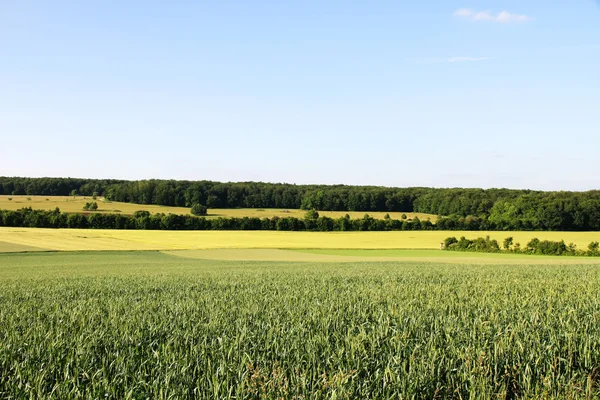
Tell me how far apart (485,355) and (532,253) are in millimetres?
53340

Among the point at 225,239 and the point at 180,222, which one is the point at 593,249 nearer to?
the point at 225,239

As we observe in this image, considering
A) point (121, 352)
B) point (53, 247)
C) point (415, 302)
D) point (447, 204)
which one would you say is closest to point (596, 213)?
point (447, 204)

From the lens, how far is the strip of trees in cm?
5184

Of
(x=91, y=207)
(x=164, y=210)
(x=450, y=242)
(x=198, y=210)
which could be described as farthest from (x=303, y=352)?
(x=91, y=207)

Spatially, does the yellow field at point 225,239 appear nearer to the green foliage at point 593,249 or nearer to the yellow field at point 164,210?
the green foliage at point 593,249

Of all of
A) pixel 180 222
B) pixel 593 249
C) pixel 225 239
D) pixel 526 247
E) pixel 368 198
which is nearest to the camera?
pixel 593 249

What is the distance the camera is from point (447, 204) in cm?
9919

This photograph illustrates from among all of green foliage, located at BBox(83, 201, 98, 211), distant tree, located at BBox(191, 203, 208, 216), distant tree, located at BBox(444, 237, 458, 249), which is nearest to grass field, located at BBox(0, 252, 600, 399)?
distant tree, located at BBox(444, 237, 458, 249)

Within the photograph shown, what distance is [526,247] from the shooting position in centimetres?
5531

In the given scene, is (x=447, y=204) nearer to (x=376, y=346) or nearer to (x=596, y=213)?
(x=596, y=213)

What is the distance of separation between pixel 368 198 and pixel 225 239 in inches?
1883

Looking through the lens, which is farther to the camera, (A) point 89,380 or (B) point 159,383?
(A) point 89,380

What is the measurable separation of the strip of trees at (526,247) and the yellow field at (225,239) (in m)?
3.20

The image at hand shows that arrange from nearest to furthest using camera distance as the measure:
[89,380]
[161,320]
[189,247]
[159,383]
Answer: [159,383] < [89,380] < [161,320] < [189,247]
